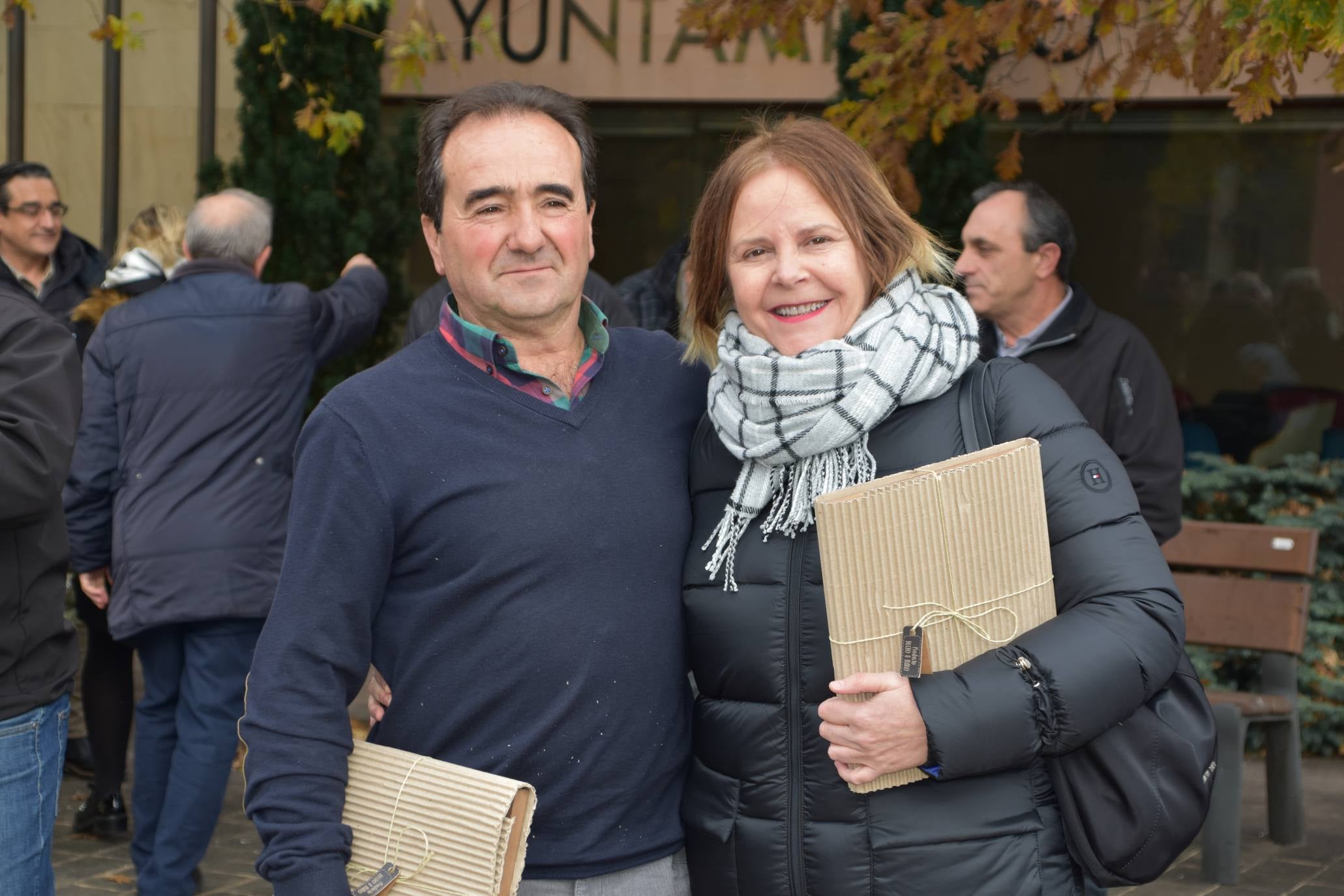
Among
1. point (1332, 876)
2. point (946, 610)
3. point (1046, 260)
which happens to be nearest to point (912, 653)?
point (946, 610)

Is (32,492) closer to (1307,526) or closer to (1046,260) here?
(1046,260)

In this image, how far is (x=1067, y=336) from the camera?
202 inches

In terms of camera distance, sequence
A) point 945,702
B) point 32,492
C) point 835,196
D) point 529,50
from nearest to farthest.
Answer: point 945,702, point 835,196, point 32,492, point 529,50

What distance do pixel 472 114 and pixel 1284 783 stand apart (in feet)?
14.6

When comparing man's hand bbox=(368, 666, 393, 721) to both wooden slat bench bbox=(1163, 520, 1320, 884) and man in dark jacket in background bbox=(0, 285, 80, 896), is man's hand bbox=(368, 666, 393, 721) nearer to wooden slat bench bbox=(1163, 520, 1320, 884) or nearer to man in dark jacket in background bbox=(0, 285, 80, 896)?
man in dark jacket in background bbox=(0, 285, 80, 896)

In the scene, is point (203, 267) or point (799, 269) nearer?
point (799, 269)

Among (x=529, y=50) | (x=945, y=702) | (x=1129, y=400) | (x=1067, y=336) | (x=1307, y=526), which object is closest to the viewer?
(x=945, y=702)

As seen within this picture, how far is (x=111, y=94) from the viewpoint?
32.5 ft

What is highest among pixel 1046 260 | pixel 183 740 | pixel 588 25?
pixel 588 25

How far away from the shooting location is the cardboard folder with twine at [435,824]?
7.13ft

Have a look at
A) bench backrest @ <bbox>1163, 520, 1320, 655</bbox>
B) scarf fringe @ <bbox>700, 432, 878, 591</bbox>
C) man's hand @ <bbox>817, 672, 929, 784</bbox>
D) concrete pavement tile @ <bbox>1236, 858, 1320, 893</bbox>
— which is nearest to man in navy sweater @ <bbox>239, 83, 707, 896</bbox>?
scarf fringe @ <bbox>700, 432, 878, 591</bbox>

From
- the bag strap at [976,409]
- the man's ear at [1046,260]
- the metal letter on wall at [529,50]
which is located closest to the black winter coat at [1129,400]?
the man's ear at [1046,260]

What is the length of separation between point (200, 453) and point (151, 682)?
84 centimetres

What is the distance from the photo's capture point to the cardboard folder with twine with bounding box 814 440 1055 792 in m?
2.14
